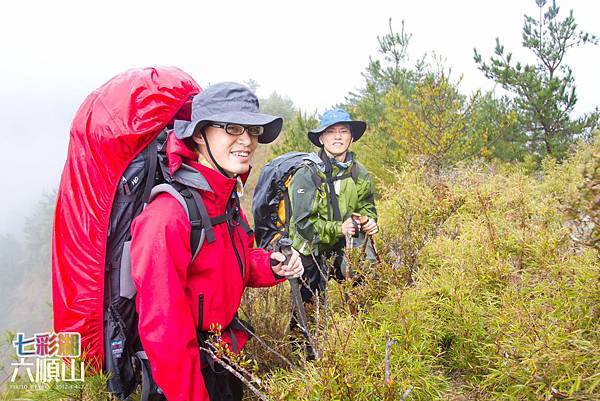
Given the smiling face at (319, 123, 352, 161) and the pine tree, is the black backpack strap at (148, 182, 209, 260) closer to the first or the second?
the smiling face at (319, 123, 352, 161)

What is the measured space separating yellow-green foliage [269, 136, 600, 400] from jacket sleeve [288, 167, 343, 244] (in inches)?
20.1

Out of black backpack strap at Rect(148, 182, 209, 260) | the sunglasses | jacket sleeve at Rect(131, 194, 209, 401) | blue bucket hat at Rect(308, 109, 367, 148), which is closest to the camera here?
jacket sleeve at Rect(131, 194, 209, 401)

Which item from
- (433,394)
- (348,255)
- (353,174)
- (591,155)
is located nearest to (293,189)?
(353,174)

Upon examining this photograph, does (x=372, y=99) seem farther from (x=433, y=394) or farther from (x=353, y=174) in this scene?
(x=433, y=394)

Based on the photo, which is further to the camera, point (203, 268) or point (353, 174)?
point (353, 174)

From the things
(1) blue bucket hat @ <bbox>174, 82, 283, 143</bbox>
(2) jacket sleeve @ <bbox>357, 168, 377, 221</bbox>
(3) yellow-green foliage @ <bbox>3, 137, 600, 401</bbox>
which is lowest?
(3) yellow-green foliage @ <bbox>3, 137, 600, 401</bbox>

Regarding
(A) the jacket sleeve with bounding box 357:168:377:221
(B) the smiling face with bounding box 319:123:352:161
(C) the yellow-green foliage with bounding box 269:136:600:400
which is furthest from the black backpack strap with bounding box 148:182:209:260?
(A) the jacket sleeve with bounding box 357:168:377:221

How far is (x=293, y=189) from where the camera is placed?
301 centimetres

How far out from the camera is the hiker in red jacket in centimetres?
141

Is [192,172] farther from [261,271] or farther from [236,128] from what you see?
[261,271]

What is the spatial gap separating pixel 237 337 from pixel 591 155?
1775 mm

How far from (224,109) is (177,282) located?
0.75 m

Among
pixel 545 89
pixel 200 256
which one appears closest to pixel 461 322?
pixel 200 256

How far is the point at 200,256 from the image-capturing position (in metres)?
1.61
